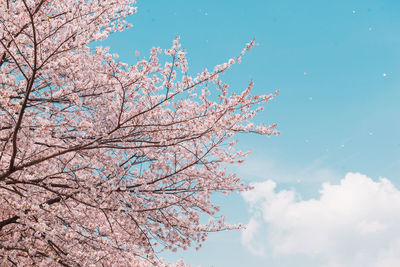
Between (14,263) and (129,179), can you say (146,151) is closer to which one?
(129,179)

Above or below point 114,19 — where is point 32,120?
below

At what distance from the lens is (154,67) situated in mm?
6238

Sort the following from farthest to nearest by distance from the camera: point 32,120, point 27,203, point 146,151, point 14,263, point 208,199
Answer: point 208,199, point 146,151, point 14,263, point 32,120, point 27,203

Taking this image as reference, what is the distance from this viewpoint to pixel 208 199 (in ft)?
26.7

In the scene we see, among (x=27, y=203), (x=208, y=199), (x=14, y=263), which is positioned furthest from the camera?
(x=208, y=199)

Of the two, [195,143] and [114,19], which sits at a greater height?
[114,19]

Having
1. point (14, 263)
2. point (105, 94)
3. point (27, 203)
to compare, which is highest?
point (105, 94)

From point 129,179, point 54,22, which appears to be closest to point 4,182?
point 129,179

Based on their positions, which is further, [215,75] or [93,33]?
[93,33]

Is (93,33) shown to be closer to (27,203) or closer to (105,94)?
(105,94)

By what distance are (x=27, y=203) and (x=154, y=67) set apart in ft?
9.63

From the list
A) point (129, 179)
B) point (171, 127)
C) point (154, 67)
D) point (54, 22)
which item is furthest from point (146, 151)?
point (54, 22)

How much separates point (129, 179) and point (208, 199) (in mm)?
1828

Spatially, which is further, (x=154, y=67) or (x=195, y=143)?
(x=195, y=143)
